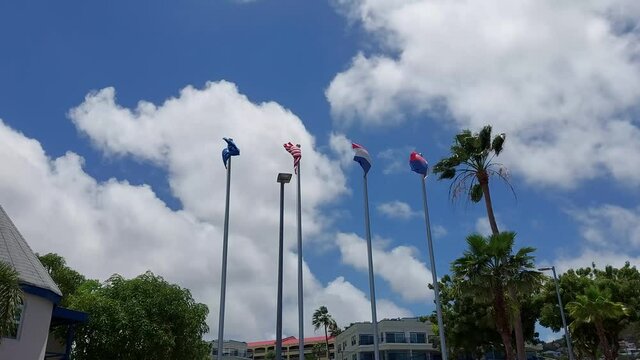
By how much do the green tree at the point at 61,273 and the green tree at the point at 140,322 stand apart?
24.9 ft

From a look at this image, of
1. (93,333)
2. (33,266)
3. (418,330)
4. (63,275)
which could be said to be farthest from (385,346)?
(33,266)

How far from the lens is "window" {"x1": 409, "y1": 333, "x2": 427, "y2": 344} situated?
3374 inches

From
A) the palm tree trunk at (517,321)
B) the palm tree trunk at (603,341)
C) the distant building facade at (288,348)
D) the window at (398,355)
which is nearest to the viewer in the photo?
the palm tree trunk at (517,321)

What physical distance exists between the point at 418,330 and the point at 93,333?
65377mm

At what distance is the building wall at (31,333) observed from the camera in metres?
19.8

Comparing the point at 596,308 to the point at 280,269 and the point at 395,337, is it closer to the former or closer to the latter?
the point at 280,269

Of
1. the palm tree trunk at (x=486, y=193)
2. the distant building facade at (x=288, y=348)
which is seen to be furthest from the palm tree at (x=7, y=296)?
the distant building facade at (x=288, y=348)

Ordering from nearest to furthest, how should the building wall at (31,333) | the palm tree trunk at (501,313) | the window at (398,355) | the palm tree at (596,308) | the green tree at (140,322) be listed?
the building wall at (31,333) < the palm tree trunk at (501,313) < the green tree at (140,322) < the palm tree at (596,308) < the window at (398,355)

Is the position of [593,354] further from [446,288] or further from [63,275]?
[63,275]

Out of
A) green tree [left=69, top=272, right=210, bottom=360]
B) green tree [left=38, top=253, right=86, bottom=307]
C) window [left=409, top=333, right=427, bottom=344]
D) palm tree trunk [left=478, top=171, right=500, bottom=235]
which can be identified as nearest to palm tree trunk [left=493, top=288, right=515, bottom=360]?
palm tree trunk [left=478, top=171, right=500, bottom=235]

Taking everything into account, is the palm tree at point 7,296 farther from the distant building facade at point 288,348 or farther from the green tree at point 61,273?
the distant building facade at point 288,348

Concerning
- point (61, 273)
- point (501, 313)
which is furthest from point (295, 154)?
point (61, 273)

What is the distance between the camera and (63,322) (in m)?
25.5

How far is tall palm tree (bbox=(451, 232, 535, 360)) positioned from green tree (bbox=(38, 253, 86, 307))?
82.5ft
